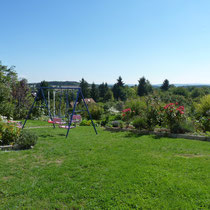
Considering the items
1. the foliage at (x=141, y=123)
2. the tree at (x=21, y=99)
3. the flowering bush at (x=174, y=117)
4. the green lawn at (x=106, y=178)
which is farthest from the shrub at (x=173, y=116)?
the tree at (x=21, y=99)

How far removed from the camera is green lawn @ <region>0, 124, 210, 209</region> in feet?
9.33

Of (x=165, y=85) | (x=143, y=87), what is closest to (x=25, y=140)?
(x=143, y=87)

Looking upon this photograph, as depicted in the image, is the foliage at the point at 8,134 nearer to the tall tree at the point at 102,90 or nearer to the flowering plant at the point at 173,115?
the flowering plant at the point at 173,115

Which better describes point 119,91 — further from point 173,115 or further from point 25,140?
point 25,140

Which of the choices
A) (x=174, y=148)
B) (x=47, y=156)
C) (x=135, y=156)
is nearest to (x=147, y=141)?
(x=174, y=148)

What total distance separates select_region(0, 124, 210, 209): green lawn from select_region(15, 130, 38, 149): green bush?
37 cm

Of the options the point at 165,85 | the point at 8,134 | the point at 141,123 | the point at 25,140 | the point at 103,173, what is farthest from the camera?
the point at 165,85

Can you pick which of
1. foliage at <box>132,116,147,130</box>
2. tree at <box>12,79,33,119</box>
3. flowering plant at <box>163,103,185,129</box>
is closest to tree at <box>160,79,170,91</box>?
tree at <box>12,79,33,119</box>

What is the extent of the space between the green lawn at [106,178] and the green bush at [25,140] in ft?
1.23

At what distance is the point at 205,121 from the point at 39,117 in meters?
10.9

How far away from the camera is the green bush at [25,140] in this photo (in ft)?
18.4

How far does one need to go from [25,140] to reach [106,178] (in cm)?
320

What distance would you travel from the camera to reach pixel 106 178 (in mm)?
3578

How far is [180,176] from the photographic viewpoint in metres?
3.61
